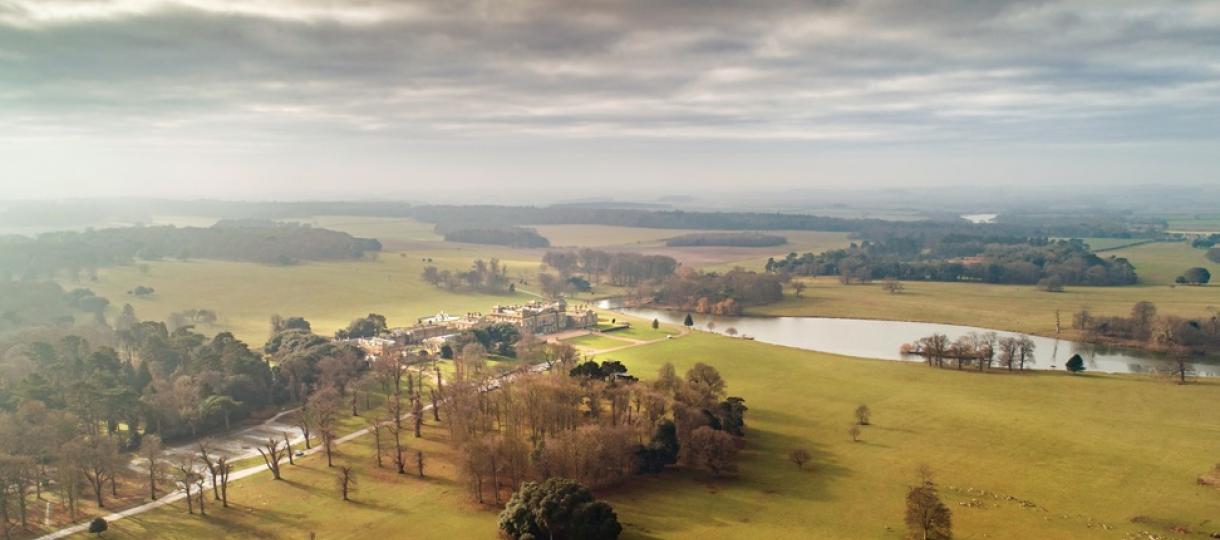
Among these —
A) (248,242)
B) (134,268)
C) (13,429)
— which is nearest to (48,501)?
(13,429)

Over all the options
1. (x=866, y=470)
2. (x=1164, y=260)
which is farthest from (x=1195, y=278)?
(x=866, y=470)

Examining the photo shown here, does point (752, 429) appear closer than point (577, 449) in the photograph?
No

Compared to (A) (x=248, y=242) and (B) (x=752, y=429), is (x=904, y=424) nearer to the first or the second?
(B) (x=752, y=429)

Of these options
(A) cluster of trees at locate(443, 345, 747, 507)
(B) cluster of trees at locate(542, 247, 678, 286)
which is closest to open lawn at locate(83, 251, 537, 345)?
(B) cluster of trees at locate(542, 247, 678, 286)

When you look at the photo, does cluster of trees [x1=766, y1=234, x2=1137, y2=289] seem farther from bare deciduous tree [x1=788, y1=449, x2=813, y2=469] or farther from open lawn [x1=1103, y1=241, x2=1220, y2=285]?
bare deciduous tree [x1=788, y1=449, x2=813, y2=469]

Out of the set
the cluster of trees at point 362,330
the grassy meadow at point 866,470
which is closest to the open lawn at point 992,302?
the grassy meadow at point 866,470

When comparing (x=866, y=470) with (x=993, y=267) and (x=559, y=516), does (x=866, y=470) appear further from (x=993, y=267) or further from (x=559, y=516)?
(x=993, y=267)

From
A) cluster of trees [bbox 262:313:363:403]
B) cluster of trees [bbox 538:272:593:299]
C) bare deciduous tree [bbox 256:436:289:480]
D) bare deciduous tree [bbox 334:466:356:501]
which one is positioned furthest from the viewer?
cluster of trees [bbox 538:272:593:299]
